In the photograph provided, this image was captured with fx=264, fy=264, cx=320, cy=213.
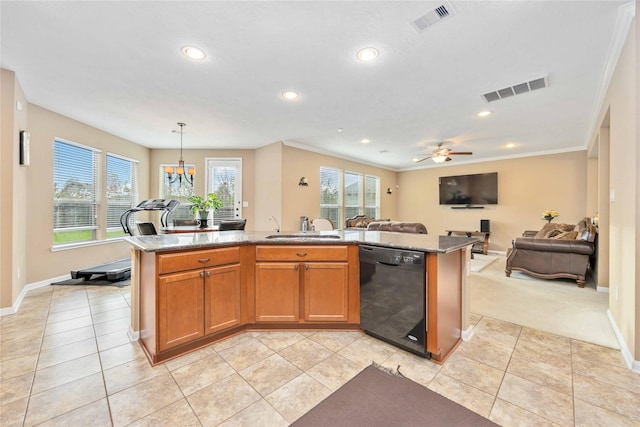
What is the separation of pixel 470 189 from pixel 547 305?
16.4ft

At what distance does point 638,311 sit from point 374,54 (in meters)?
2.95

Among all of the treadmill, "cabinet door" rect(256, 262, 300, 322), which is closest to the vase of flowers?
"cabinet door" rect(256, 262, 300, 322)

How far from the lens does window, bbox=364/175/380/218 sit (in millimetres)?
8305

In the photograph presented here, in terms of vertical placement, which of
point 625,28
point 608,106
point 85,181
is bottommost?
point 85,181

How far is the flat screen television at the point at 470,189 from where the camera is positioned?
→ 23.8 ft

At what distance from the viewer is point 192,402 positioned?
1.61 m

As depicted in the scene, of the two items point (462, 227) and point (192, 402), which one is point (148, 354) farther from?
point (462, 227)

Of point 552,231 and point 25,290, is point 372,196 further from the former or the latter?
point 25,290

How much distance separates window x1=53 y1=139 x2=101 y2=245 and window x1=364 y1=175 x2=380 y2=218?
653 centimetres

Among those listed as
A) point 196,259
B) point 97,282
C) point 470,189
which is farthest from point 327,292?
point 470,189

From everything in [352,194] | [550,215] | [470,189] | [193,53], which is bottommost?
[550,215]

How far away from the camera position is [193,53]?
2514 mm

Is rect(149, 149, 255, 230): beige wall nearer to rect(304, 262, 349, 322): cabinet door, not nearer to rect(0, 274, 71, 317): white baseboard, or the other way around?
rect(0, 274, 71, 317): white baseboard

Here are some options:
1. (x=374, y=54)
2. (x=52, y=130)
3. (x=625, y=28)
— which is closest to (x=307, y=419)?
(x=374, y=54)
